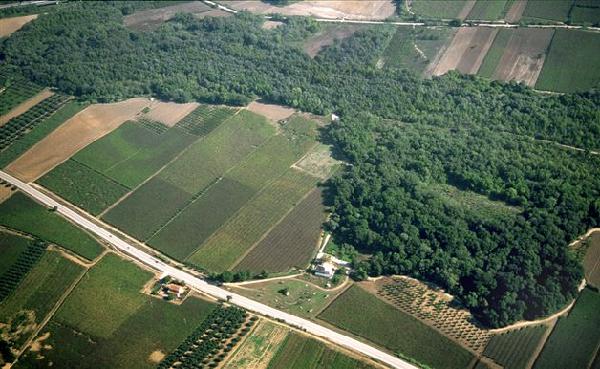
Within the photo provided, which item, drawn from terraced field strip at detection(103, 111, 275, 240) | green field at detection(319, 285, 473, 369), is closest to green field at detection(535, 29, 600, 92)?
terraced field strip at detection(103, 111, 275, 240)

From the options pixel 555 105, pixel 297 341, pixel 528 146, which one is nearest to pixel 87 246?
pixel 297 341

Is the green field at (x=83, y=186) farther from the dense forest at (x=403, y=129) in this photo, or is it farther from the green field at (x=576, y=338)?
the green field at (x=576, y=338)

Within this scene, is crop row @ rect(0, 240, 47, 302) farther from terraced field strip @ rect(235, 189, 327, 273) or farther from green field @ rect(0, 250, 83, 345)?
terraced field strip @ rect(235, 189, 327, 273)

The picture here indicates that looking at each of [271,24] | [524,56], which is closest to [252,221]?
[271,24]

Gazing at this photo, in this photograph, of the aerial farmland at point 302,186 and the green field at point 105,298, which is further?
the green field at point 105,298

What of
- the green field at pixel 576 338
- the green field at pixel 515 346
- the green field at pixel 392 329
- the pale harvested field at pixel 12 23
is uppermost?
the pale harvested field at pixel 12 23

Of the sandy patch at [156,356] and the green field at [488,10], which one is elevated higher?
the green field at [488,10]

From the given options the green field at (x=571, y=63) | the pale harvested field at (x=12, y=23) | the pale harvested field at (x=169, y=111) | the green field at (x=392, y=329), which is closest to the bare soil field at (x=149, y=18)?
the pale harvested field at (x=12, y=23)
